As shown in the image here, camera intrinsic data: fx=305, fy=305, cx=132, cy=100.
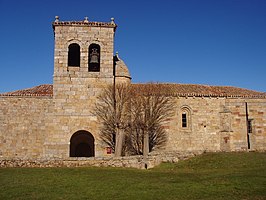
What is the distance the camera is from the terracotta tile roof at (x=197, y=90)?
25.5 metres

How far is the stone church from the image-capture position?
2358cm

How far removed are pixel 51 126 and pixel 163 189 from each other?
13305mm

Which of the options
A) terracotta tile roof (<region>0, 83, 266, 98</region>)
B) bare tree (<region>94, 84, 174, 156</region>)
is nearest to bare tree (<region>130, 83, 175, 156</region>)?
bare tree (<region>94, 84, 174, 156</region>)

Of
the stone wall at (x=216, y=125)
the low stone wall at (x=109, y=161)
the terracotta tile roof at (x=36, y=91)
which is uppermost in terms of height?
the terracotta tile roof at (x=36, y=91)

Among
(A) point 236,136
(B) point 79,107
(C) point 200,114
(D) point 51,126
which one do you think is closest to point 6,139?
(D) point 51,126

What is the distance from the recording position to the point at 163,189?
495 inches

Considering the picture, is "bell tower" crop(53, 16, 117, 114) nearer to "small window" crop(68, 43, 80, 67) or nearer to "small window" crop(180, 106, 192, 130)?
"small window" crop(68, 43, 80, 67)

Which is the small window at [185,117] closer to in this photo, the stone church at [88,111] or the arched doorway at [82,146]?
the stone church at [88,111]

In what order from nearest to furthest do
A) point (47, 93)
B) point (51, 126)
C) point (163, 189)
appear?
point (163, 189) → point (51, 126) → point (47, 93)

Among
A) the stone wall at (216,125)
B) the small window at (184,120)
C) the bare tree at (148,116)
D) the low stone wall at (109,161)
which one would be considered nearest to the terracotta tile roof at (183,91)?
the bare tree at (148,116)

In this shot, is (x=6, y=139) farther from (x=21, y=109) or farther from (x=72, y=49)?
(x=72, y=49)

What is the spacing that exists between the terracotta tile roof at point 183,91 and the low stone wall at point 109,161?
549 centimetres

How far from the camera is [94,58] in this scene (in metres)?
24.3

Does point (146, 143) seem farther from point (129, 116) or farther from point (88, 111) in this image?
point (88, 111)
